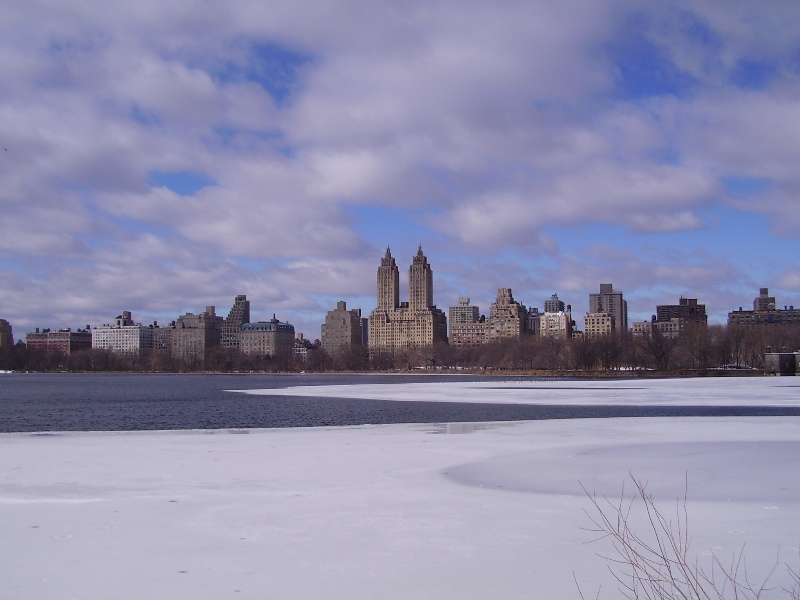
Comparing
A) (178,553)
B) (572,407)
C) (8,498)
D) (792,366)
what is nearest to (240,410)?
(572,407)

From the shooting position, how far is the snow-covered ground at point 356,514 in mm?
7422

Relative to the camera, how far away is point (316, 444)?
65.4 ft

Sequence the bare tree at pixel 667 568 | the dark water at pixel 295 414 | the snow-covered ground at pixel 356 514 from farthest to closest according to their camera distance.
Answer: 1. the dark water at pixel 295 414
2. the snow-covered ground at pixel 356 514
3. the bare tree at pixel 667 568

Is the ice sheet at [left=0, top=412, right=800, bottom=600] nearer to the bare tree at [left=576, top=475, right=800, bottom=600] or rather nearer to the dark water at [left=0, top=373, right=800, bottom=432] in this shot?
the bare tree at [left=576, top=475, right=800, bottom=600]

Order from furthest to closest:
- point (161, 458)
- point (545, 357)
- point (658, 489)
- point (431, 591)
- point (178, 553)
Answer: point (545, 357) → point (161, 458) → point (658, 489) → point (178, 553) → point (431, 591)

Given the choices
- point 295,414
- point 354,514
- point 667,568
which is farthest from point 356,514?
point 295,414

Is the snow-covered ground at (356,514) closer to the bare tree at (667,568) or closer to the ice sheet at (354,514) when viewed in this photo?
the ice sheet at (354,514)

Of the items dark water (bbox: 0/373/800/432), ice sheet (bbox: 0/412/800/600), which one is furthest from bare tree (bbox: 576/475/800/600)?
dark water (bbox: 0/373/800/432)

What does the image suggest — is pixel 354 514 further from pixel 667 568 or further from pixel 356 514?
pixel 667 568

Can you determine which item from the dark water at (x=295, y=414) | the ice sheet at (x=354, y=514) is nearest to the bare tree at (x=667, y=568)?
the ice sheet at (x=354, y=514)

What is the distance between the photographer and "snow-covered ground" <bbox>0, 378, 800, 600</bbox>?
24.3 feet

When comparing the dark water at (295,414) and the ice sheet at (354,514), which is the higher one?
the ice sheet at (354,514)

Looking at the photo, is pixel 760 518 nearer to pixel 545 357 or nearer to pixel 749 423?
pixel 749 423

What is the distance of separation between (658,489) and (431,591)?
22.2 ft
